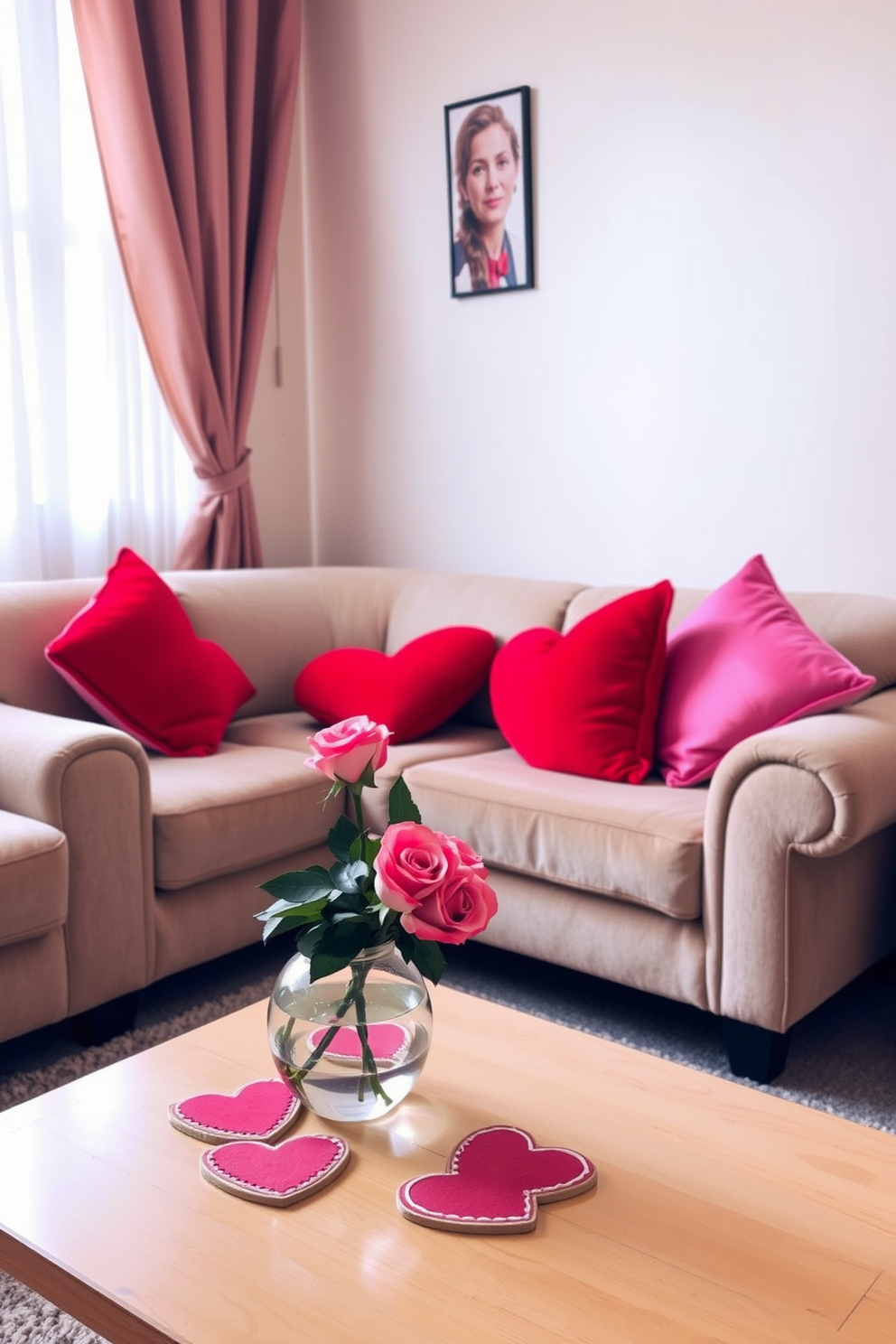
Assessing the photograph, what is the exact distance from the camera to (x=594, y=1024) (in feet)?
8.08

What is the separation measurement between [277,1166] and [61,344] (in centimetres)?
265

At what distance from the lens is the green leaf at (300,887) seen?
51.3 inches

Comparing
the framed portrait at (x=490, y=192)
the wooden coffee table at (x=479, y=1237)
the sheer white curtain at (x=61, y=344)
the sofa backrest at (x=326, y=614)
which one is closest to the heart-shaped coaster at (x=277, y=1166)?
the wooden coffee table at (x=479, y=1237)

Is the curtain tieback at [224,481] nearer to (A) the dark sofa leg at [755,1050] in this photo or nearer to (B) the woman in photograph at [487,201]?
(B) the woman in photograph at [487,201]

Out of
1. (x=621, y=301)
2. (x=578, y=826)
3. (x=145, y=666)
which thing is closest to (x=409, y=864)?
(x=578, y=826)

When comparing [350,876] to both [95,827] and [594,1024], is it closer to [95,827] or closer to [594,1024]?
[95,827]

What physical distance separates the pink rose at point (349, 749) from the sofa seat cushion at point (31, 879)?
96 centimetres

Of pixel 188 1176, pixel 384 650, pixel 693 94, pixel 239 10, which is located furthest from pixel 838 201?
pixel 188 1176

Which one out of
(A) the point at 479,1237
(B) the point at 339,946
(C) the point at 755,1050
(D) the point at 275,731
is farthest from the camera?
(D) the point at 275,731

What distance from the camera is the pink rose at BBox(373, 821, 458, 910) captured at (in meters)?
1.21

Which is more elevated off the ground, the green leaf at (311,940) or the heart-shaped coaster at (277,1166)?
the green leaf at (311,940)

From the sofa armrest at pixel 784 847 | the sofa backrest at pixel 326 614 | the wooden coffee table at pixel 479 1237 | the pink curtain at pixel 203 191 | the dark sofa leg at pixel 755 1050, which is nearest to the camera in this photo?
the wooden coffee table at pixel 479 1237

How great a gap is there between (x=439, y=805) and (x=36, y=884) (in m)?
0.85

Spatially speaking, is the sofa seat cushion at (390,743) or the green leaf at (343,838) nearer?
the green leaf at (343,838)
